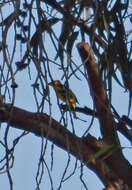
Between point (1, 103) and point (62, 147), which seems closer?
point (1, 103)

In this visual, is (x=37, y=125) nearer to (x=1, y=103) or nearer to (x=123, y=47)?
(x=1, y=103)

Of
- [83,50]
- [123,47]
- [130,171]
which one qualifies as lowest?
[130,171]

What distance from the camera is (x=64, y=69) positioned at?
1037 mm

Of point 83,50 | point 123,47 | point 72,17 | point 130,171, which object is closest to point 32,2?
point 72,17

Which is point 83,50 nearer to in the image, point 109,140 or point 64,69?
point 109,140

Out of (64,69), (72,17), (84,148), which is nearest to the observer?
(64,69)

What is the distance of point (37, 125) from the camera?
4.25 ft

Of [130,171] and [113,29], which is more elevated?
[113,29]

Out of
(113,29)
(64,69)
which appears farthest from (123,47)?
(64,69)

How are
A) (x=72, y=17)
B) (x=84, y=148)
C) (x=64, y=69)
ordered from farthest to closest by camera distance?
(x=84, y=148), (x=72, y=17), (x=64, y=69)

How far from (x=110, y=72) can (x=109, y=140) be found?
265mm

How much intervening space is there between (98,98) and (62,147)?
0.13 metres

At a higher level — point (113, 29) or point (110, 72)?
point (113, 29)

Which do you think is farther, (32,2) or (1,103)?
(1,103)
